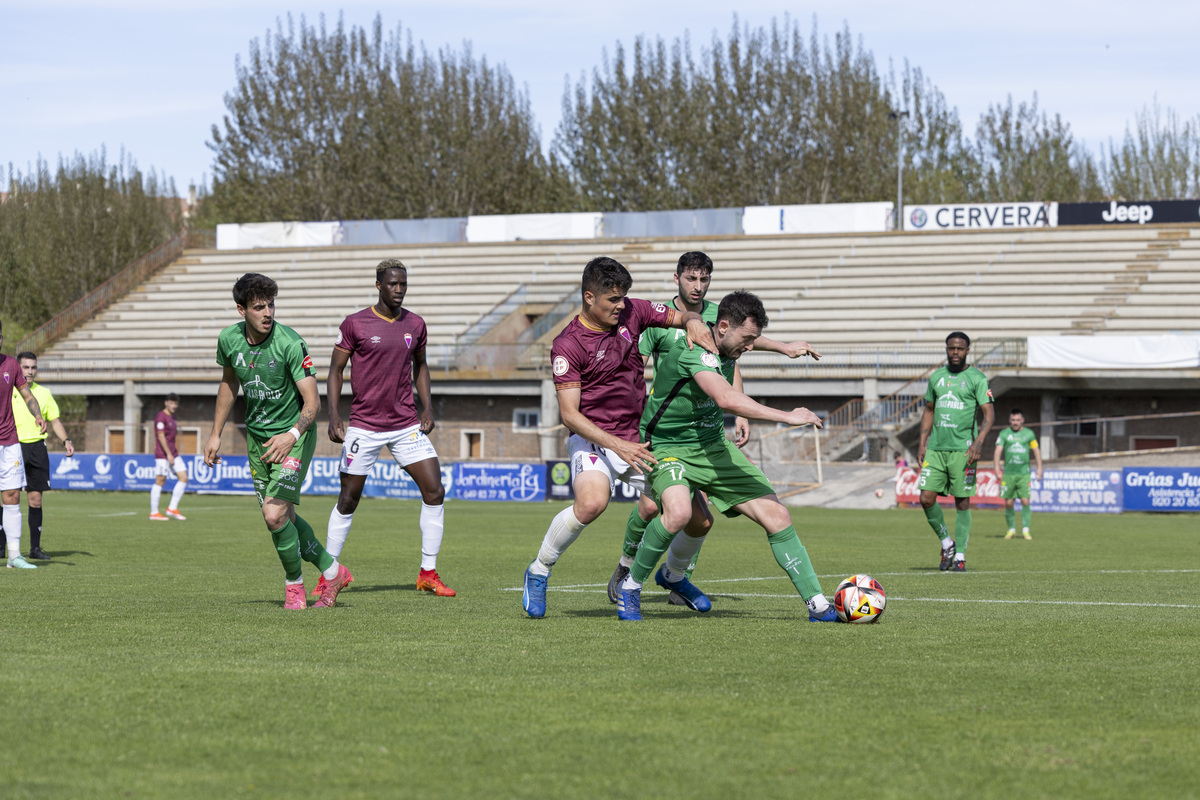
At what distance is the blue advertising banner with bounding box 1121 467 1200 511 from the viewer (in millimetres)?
28078

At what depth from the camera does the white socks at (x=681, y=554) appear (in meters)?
8.84

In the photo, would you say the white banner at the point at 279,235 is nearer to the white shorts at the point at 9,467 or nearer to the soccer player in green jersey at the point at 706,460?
the white shorts at the point at 9,467

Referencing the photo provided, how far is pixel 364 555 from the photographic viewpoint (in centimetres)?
1448

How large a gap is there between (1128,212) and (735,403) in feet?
135

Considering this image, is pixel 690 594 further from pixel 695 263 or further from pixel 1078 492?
pixel 1078 492

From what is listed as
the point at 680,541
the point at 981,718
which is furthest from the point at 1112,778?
the point at 680,541

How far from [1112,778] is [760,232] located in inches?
1760

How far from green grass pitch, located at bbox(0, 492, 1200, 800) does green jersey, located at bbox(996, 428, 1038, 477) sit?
10.2m

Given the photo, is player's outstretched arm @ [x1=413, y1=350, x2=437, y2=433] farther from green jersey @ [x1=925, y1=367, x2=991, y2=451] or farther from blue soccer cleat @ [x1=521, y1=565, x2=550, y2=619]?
green jersey @ [x1=925, y1=367, x2=991, y2=451]

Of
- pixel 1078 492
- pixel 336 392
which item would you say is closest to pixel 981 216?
pixel 1078 492

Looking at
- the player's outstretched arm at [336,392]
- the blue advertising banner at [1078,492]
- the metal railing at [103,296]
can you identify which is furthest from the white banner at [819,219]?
the player's outstretched arm at [336,392]

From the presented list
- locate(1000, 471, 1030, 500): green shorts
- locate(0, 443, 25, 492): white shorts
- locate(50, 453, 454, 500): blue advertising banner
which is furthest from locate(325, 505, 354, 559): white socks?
locate(50, 453, 454, 500): blue advertising banner

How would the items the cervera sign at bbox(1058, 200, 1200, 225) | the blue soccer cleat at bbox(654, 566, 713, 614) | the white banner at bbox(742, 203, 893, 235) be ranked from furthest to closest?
the white banner at bbox(742, 203, 893, 235) → the cervera sign at bbox(1058, 200, 1200, 225) → the blue soccer cleat at bbox(654, 566, 713, 614)

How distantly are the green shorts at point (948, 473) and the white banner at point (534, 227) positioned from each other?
35.9 metres
